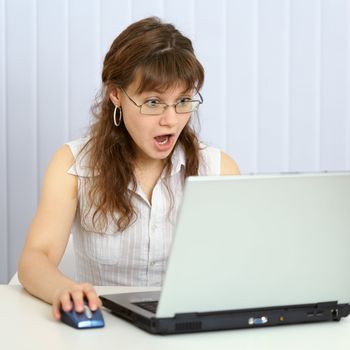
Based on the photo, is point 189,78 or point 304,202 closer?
point 304,202

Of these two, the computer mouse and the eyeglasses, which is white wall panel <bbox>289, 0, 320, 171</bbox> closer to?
the eyeglasses

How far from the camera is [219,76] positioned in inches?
138

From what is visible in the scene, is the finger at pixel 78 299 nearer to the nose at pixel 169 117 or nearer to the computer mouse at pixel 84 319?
the computer mouse at pixel 84 319

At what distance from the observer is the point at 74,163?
2424mm

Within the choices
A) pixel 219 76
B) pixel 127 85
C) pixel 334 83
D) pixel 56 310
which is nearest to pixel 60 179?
pixel 127 85

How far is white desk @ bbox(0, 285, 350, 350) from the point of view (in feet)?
5.15

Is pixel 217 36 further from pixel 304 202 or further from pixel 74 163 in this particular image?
pixel 304 202

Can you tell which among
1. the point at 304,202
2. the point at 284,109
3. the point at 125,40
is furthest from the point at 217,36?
the point at 304,202

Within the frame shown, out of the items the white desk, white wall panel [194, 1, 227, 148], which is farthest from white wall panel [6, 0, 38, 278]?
the white desk

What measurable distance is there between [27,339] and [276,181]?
1.80 ft

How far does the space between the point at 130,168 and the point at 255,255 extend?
94 cm

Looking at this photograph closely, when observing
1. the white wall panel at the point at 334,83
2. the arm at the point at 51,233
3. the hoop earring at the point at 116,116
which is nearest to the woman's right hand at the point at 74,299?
the arm at the point at 51,233

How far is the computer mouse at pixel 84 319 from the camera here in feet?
5.46

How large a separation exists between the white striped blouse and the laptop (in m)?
0.76
